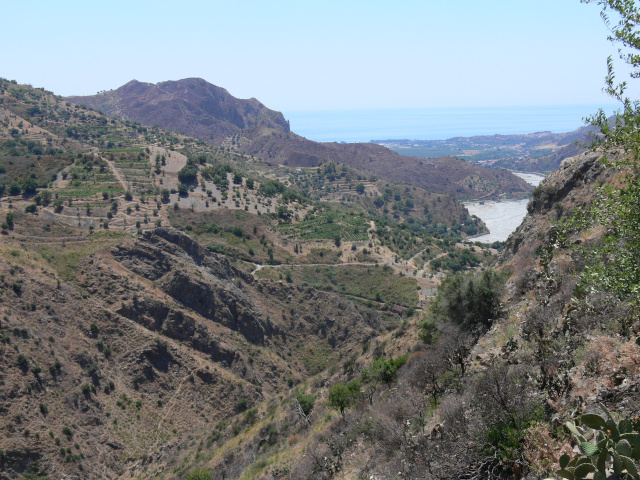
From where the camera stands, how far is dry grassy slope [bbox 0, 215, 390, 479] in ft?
78.5

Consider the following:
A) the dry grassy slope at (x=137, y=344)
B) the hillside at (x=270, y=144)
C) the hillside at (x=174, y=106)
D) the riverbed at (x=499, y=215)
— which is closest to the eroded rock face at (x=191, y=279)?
the dry grassy slope at (x=137, y=344)

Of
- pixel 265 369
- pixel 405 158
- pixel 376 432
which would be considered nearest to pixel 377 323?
pixel 265 369

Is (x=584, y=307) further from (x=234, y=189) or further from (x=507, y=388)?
(x=234, y=189)

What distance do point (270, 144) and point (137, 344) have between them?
141 m

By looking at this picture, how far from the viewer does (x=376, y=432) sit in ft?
35.1

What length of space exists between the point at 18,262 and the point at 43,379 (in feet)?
35.9

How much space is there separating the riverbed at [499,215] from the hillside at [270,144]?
9.29 meters

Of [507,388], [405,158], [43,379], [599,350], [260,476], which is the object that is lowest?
[43,379]

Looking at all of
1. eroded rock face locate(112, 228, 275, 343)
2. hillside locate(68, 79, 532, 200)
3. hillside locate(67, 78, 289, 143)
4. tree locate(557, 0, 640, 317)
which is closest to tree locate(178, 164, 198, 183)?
eroded rock face locate(112, 228, 275, 343)

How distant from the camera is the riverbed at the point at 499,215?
332 ft

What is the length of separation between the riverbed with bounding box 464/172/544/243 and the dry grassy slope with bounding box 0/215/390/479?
69.5 m

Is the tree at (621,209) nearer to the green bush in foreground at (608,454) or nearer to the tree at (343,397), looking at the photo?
the green bush in foreground at (608,454)

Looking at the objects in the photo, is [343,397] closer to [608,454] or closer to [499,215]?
[608,454]

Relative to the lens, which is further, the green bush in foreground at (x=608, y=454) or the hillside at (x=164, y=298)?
the hillside at (x=164, y=298)
